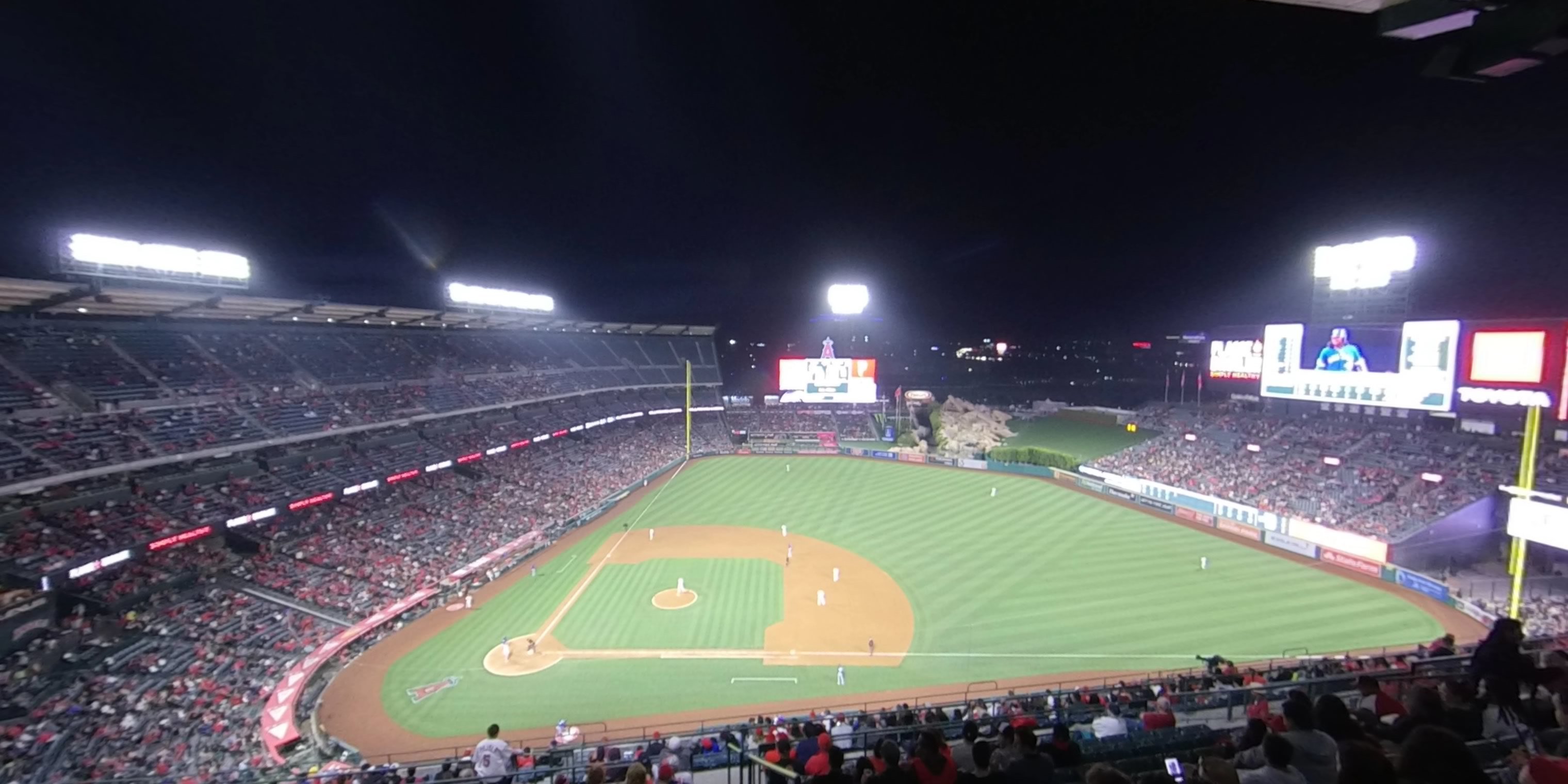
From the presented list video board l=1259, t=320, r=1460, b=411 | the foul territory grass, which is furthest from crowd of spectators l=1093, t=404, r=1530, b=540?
the foul territory grass

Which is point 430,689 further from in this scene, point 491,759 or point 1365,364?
point 1365,364

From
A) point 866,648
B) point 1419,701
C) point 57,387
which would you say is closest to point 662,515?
point 866,648

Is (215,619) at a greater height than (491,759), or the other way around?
(491,759)

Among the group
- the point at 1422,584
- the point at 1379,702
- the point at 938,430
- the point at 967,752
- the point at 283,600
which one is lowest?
the point at 283,600

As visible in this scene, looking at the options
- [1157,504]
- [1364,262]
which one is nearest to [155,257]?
[1157,504]

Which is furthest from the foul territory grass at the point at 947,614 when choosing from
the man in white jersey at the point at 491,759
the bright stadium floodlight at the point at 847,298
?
the bright stadium floodlight at the point at 847,298

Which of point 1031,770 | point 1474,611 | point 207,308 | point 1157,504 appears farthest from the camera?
point 1157,504

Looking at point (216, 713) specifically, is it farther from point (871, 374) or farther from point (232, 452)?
point (871, 374)
